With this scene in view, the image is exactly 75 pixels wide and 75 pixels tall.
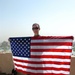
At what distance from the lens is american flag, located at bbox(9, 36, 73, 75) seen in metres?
→ 4.24

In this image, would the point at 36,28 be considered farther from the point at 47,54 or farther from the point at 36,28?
the point at 47,54

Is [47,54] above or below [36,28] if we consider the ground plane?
below

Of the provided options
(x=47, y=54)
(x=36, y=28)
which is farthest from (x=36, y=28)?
(x=47, y=54)

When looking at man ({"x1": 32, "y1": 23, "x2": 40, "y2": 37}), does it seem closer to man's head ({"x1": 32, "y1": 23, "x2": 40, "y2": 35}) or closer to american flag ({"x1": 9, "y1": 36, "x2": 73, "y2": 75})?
man's head ({"x1": 32, "y1": 23, "x2": 40, "y2": 35})

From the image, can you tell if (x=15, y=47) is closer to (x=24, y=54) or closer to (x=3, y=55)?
(x=24, y=54)

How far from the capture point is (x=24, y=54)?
4.56 meters

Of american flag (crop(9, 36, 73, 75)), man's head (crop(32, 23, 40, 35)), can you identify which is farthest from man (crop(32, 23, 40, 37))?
american flag (crop(9, 36, 73, 75))

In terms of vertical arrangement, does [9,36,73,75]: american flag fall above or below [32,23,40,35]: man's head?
below

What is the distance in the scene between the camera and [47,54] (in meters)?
4.30

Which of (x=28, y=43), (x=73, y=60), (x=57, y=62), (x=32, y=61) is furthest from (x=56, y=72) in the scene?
(x=73, y=60)

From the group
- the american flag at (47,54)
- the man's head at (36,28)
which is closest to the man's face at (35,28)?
the man's head at (36,28)

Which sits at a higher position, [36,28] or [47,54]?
Answer: [36,28]

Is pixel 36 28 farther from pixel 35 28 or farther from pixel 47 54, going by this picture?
pixel 47 54

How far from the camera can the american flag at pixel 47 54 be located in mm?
4238
